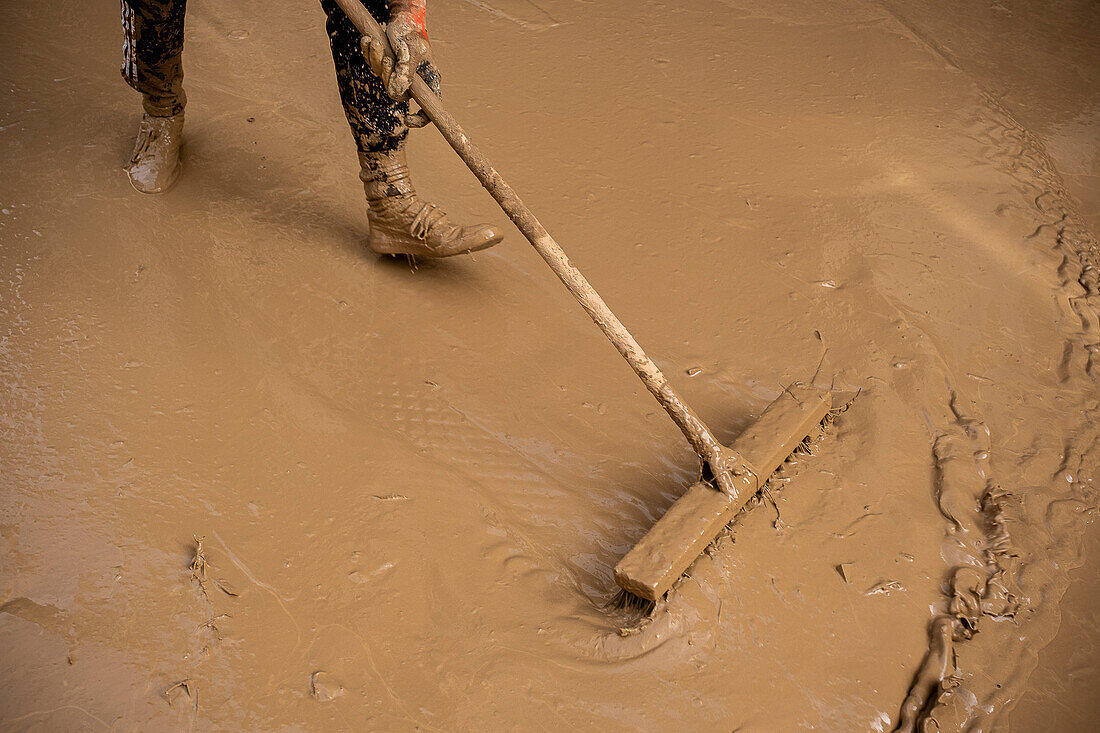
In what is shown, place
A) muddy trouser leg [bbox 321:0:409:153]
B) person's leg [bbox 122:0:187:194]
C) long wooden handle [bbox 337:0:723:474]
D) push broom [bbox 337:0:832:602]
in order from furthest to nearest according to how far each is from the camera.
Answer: person's leg [bbox 122:0:187:194]
muddy trouser leg [bbox 321:0:409:153]
long wooden handle [bbox 337:0:723:474]
push broom [bbox 337:0:832:602]

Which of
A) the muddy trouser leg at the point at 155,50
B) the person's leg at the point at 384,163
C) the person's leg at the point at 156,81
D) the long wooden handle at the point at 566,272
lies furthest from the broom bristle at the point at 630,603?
the muddy trouser leg at the point at 155,50

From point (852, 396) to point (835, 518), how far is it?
1.32ft

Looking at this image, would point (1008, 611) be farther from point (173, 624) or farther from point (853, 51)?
point (853, 51)

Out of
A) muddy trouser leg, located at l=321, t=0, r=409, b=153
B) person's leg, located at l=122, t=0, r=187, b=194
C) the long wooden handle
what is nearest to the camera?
the long wooden handle

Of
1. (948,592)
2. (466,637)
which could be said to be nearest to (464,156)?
(466,637)

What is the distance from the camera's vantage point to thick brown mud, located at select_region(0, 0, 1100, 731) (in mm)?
1604

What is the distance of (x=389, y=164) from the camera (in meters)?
2.35

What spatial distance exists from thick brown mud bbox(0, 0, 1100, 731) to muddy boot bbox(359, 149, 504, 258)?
15cm

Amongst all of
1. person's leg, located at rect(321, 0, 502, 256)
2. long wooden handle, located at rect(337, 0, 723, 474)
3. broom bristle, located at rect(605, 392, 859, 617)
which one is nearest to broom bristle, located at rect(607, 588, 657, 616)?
broom bristle, located at rect(605, 392, 859, 617)

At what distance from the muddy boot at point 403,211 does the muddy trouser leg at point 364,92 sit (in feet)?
0.16

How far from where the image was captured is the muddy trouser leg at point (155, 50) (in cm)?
244

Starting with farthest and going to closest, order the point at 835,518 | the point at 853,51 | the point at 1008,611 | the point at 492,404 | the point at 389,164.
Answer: the point at 853,51 → the point at 389,164 → the point at 492,404 → the point at 835,518 → the point at 1008,611

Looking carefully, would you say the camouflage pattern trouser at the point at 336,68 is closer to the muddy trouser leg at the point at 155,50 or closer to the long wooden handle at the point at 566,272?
the muddy trouser leg at the point at 155,50

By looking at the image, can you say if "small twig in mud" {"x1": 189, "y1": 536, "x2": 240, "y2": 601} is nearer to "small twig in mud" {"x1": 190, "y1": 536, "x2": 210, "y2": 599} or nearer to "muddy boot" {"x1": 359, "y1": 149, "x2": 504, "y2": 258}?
"small twig in mud" {"x1": 190, "y1": 536, "x2": 210, "y2": 599}
